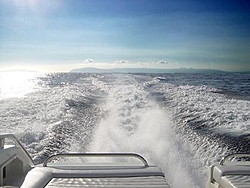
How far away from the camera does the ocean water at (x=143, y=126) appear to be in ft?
10.3

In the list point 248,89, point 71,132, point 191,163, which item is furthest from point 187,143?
point 248,89

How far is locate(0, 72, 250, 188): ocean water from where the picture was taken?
3.14 metres

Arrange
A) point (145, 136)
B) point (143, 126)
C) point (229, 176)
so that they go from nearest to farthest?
point (229, 176)
point (145, 136)
point (143, 126)

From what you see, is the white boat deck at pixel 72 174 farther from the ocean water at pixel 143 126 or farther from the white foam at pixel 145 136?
the white foam at pixel 145 136

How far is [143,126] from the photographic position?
4285mm

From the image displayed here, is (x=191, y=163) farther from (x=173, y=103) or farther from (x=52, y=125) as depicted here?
(x=173, y=103)

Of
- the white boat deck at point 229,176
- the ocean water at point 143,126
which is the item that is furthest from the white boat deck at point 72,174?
the ocean water at point 143,126

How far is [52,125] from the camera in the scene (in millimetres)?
3785

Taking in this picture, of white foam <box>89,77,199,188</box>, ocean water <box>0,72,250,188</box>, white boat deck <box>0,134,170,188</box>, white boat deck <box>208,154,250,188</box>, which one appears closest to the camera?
white boat deck <box>0,134,170,188</box>

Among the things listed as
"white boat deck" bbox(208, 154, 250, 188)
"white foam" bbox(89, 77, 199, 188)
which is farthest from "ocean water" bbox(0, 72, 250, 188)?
"white boat deck" bbox(208, 154, 250, 188)

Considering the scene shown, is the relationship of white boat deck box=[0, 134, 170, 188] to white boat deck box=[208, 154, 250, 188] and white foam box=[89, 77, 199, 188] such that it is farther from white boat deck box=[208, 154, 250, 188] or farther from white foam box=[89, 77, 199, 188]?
white foam box=[89, 77, 199, 188]

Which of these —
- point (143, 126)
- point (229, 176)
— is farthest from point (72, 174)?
point (143, 126)

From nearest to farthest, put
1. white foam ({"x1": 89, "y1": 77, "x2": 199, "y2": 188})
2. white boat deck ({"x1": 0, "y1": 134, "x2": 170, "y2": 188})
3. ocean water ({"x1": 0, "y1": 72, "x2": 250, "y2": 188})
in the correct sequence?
white boat deck ({"x1": 0, "y1": 134, "x2": 170, "y2": 188}) < white foam ({"x1": 89, "y1": 77, "x2": 199, "y2": 188}) < ocean water ({"x1": 0, "y1": 72, "x2": 250, "y2": 188})

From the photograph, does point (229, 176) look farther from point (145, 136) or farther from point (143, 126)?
point (143, 126)
